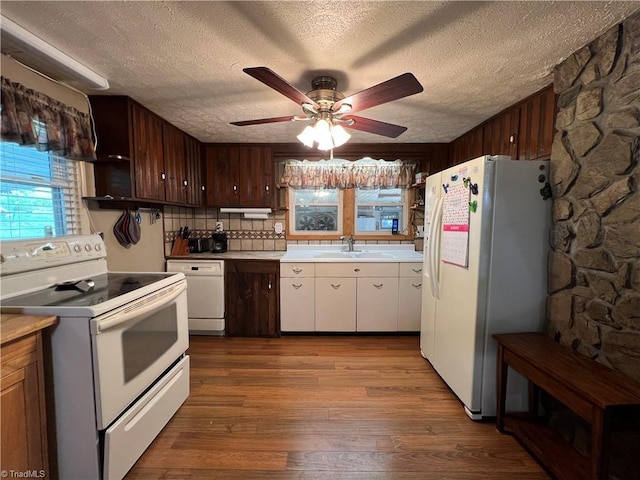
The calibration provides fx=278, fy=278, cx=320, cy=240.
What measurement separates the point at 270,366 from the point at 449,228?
Answer: 6.18 feet

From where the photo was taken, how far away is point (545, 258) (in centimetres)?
174

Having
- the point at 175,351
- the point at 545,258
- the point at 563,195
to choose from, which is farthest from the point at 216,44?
the point at 545,258

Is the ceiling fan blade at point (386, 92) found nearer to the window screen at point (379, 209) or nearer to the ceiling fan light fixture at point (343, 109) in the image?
the ceiling fan light fixture at point (343, 109)

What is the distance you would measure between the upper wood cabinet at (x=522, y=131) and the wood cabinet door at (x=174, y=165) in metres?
2.91

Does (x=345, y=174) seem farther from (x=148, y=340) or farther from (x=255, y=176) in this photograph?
(x=148, y=340)

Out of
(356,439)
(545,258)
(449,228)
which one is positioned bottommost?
(356,439)

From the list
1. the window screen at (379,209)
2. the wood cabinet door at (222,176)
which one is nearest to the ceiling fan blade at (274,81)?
the wood cabinet door at (222,176)

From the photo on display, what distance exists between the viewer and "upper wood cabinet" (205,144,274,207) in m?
3.26

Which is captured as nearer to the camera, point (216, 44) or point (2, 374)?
point (2, 374)

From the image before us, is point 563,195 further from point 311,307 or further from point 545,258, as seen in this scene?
point 311,307

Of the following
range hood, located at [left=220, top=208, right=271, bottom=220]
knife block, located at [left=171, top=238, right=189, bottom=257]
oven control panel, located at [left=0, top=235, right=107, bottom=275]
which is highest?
range hood, located at [left=220, top=208, right=271, bottom=220]

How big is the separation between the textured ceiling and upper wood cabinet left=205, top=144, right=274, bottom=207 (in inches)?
45.2

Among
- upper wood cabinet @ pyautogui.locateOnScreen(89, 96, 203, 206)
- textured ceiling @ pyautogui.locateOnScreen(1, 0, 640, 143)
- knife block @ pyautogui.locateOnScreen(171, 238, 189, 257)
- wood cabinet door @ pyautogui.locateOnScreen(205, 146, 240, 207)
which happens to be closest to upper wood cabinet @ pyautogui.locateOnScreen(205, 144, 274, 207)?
wood cabinet door @ pyautogui.locateOnScreen(205, 146, 240, 207)

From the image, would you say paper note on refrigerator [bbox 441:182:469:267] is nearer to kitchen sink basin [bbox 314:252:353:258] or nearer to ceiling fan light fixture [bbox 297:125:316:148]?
ceiling fan light fixture [bbox 297:125:316:148]
